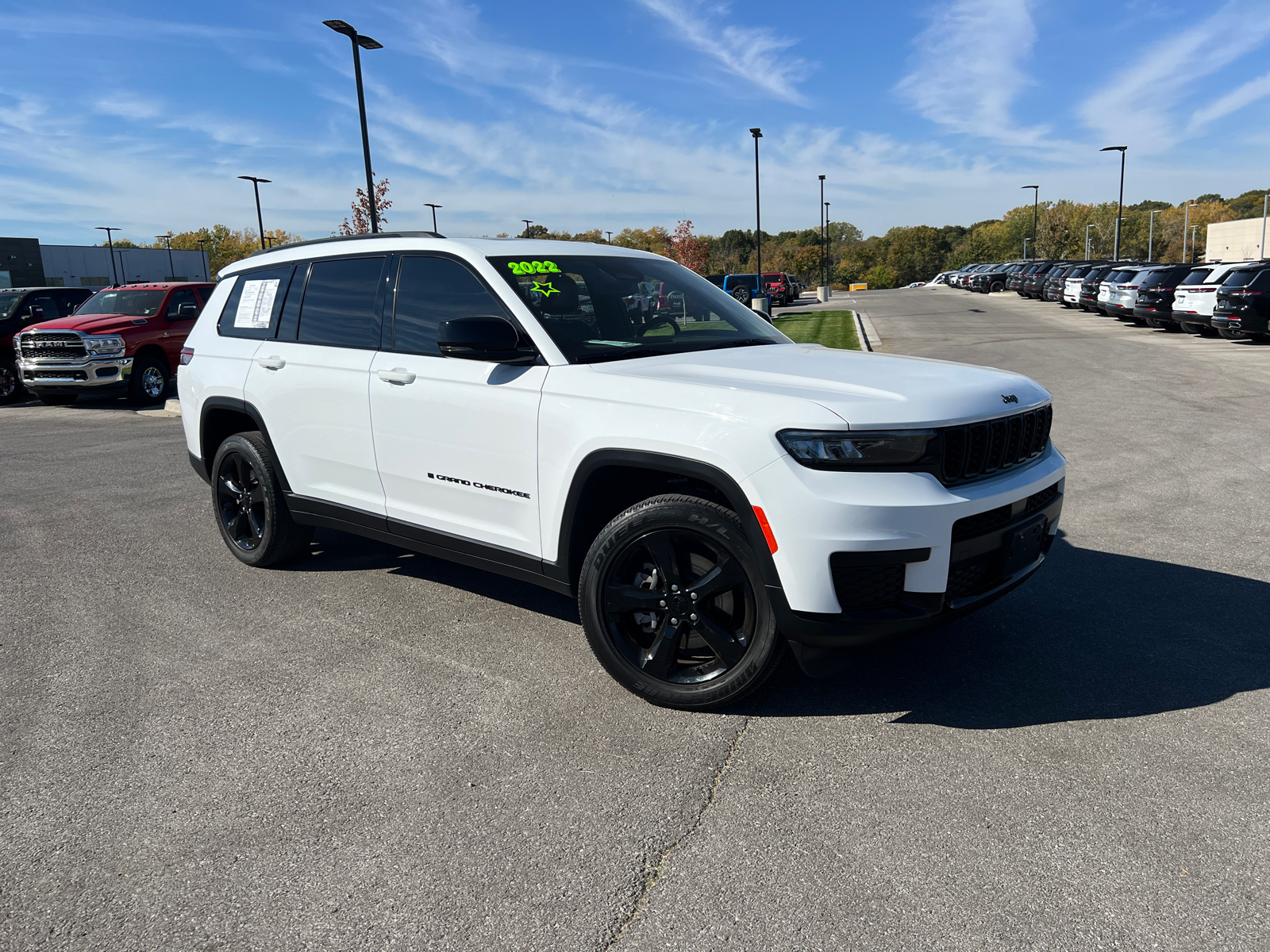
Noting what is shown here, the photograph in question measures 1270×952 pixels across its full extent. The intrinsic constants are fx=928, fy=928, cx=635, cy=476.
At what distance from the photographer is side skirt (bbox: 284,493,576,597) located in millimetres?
4043

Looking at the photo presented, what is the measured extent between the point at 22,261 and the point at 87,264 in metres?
7.76

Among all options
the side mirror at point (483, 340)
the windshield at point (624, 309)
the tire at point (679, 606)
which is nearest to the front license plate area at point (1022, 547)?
the tire at point (679, 606)

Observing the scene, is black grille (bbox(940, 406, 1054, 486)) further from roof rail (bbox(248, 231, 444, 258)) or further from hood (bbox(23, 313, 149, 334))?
hood (bbox(23, 313, 149, 334))

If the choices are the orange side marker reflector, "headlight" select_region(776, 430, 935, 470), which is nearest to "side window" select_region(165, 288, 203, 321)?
the orange side marker reflector

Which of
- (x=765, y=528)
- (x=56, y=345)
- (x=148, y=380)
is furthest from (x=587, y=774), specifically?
(x=56, y=345)

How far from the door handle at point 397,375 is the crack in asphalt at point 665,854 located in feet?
7.25

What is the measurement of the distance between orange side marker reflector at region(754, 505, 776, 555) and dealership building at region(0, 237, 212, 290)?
9926 centimetres

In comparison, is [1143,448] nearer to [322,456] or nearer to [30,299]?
[322,456]

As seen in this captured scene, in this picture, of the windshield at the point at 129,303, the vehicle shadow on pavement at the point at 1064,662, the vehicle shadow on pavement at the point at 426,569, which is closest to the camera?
the vehicle shadow on pavement at the point at 1064,662

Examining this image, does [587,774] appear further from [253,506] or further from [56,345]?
[56,345]

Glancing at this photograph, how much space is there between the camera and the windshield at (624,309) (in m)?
4.11

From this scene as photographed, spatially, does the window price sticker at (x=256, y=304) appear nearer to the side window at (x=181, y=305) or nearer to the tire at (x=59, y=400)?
the side window at (x=181, y=305)

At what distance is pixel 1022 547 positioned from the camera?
11.7ft

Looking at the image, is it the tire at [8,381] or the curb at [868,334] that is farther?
the curb at [868,334]
